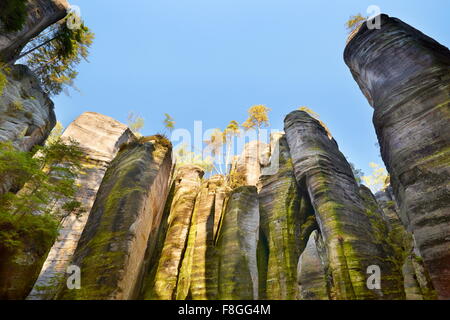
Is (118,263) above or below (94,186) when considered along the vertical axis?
below

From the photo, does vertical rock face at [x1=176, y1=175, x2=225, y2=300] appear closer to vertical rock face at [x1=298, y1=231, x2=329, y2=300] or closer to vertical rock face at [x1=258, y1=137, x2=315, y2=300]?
vertical rock face at [x1=258, y1=137, x2=315, y2=300]

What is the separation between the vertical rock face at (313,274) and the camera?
12422 millimetres

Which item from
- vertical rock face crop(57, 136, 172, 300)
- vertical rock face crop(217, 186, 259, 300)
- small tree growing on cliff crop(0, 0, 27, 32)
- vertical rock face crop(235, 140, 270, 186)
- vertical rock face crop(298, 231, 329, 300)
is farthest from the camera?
vertical rock face crop(235, 140, 270, 186)

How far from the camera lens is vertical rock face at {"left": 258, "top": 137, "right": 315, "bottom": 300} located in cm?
1486

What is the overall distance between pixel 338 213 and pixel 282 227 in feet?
13.8

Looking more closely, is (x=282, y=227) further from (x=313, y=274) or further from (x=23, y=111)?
(x=23, y=111)

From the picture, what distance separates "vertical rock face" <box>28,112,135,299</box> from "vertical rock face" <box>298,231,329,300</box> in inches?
442

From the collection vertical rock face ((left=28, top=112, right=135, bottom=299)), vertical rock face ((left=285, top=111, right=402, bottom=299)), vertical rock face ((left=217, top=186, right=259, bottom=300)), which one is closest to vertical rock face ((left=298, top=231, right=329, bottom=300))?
vertical rock face ((left=285, top=111, right=402, bottom=299))

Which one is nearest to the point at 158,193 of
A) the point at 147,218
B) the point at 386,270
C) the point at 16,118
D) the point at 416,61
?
the point at 147,218

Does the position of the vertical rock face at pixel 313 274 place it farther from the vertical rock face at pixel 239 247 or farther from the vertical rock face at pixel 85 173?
the vertical rock face at pixel 85 173

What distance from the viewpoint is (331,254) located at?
12805 mm

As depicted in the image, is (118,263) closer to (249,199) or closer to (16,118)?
(249,199)
